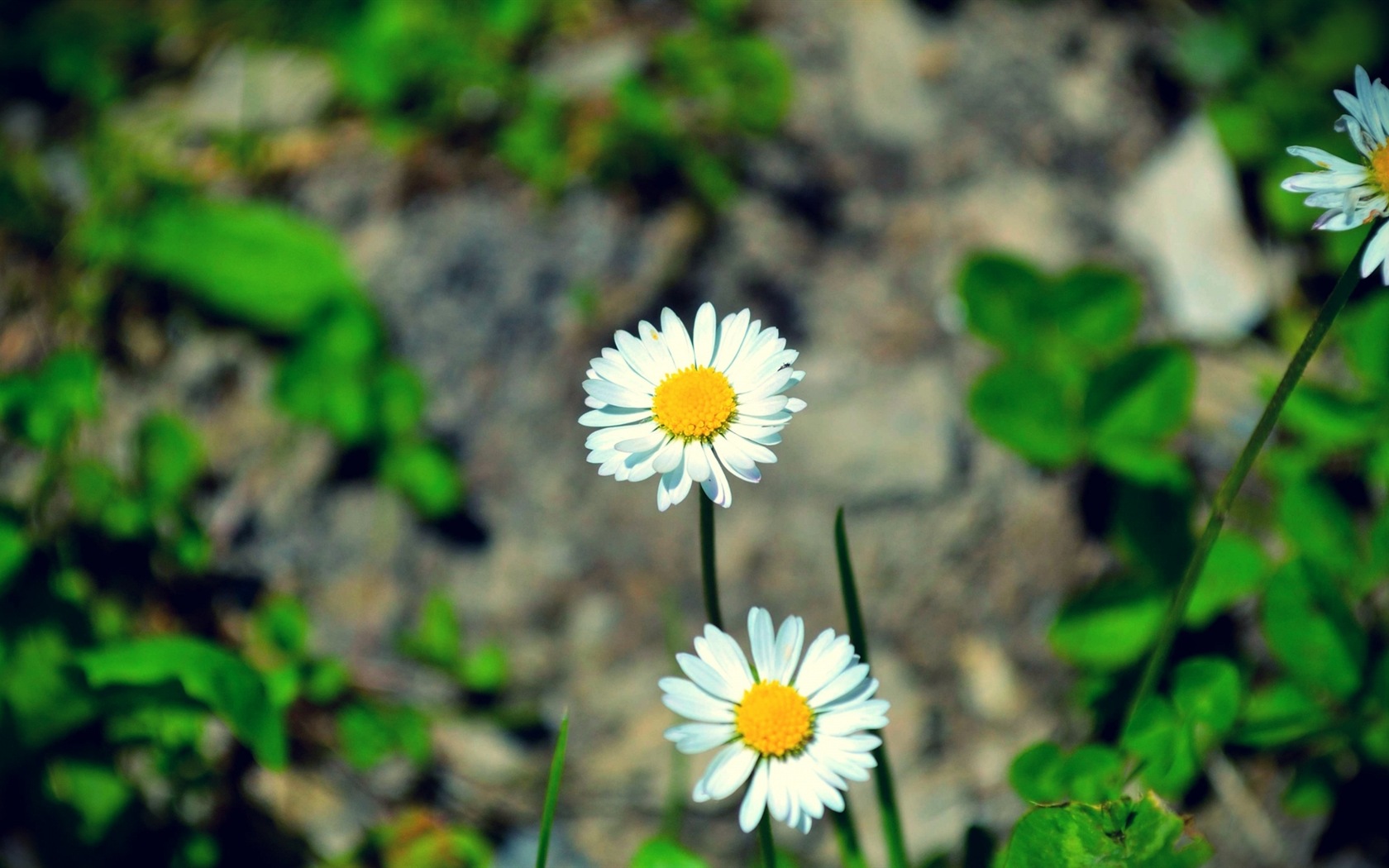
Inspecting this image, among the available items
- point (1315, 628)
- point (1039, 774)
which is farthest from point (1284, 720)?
point (1039, 774)

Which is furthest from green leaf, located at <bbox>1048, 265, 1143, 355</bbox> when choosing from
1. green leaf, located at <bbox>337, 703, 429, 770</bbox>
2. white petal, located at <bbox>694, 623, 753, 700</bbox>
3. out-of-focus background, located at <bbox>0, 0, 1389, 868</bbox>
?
green leaf, located at <bbox>337, 703, 429, 770</bbox>

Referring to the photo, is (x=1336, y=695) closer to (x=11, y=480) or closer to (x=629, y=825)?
(x=629, y=825)

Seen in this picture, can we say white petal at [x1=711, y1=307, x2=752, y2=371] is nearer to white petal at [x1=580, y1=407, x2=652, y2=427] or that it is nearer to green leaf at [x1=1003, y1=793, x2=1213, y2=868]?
white petal at [x1=580, y1=407, x2=652, y2=427]

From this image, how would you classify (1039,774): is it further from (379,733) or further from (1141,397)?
(379,733)

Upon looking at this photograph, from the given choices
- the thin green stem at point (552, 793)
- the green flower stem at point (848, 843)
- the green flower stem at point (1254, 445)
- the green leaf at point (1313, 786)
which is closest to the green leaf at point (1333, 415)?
the green leaf at point (1313, 786)

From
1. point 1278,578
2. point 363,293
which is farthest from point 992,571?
point 363,293
